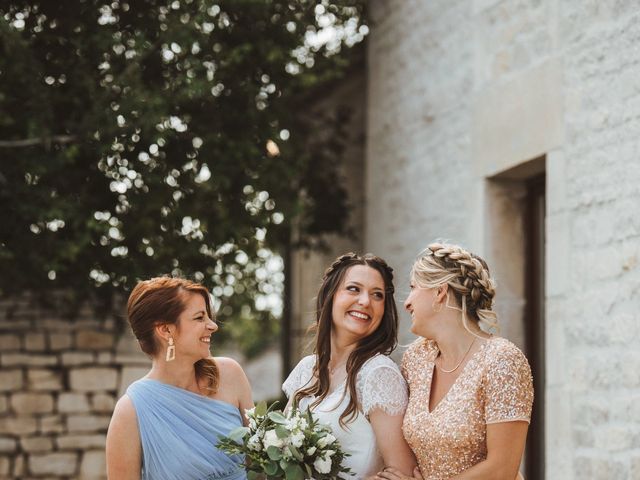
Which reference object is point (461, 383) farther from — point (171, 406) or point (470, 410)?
point (171, 406)

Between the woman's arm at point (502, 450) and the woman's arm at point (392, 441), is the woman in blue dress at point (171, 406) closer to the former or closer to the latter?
the woman's arm at point (392, 441)

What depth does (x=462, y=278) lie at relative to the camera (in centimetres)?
385

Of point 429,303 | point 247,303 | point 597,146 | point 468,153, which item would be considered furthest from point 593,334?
point 247,303

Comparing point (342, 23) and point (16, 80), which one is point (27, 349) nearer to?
point (16, 80)

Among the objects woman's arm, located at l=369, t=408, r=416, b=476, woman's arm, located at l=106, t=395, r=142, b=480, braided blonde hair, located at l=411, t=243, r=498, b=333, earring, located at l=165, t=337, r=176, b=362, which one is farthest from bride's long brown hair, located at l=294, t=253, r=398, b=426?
woman's arm, located at l=106, t=395, r=142, b=480

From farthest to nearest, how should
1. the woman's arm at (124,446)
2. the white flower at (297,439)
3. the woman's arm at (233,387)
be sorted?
the woman's arm at (233,387) < the woman's arm at (124,446) < the white flower at (297,439)

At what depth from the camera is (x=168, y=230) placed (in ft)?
26.0

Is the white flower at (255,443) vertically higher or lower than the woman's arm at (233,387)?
lower

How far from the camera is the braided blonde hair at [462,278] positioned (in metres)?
3.84

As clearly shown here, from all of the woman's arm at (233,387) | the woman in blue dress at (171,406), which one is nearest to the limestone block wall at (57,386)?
the woman's arm at (233,387)

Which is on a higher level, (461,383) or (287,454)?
(461,383)

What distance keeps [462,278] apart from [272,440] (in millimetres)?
912

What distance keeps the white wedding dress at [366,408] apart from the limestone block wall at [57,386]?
4.74 metres

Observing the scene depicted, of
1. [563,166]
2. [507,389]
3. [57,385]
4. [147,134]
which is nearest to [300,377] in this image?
[507,389]
